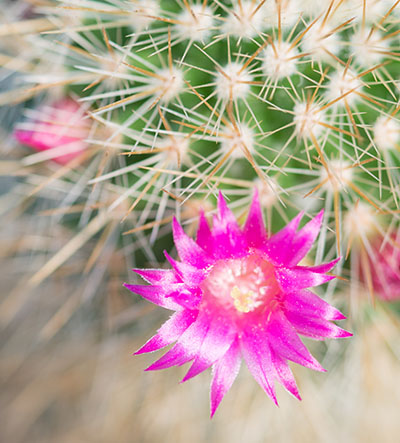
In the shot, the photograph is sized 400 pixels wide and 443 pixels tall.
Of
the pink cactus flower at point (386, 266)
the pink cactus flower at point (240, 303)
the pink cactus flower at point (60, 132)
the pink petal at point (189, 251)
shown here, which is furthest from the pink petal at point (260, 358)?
the pink cactus flower at point (60, 132)

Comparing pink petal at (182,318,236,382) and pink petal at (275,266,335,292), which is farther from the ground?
pink petal at (275,266,335,292)

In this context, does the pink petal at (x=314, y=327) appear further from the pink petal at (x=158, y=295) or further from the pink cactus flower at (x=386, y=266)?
the pink cactus flower at (x=386, y=266)

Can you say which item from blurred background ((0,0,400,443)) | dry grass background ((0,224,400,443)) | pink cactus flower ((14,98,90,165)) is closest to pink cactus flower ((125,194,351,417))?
blurred background ((0,0,400,443))

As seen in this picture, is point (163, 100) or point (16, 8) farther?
point (16, 8)

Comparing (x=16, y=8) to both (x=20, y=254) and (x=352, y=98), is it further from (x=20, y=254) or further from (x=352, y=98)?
(x=352, y=98)

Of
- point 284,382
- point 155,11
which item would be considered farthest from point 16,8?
point 284,382

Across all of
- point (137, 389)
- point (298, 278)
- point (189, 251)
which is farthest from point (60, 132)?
point (137, 389)

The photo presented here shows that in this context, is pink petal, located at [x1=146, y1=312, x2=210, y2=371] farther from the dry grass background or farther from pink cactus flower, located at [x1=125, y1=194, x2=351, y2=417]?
the dry grass background

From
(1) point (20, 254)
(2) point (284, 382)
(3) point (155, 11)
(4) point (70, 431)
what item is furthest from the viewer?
(4) point (70, 431)
